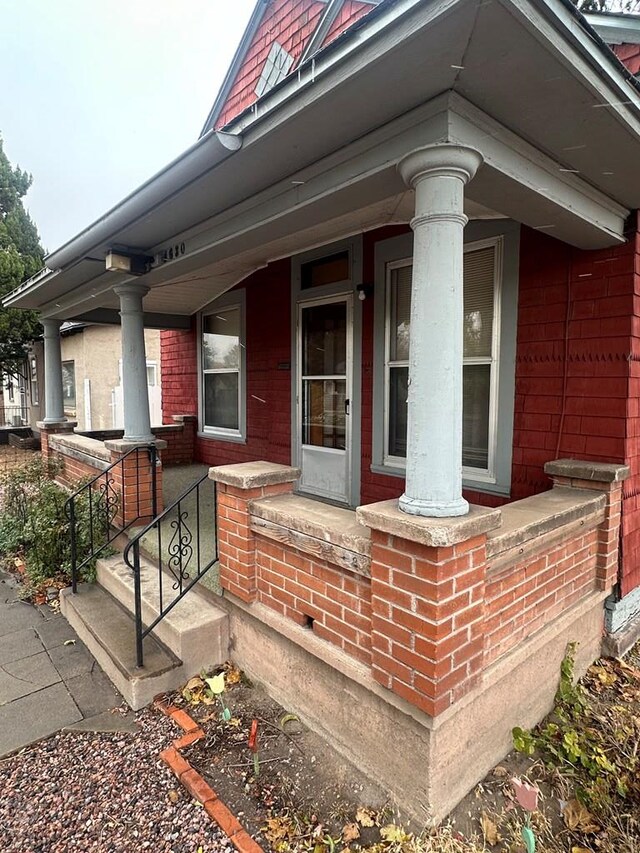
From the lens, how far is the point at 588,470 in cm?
278

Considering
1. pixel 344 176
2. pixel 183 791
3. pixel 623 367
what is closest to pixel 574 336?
pixel 623 367

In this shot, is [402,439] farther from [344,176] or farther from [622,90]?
[622,90]

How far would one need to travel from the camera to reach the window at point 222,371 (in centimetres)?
598

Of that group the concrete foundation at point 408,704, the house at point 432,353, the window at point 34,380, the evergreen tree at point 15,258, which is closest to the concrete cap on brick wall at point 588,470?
the house at point 432,353

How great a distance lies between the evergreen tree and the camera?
38.4ft

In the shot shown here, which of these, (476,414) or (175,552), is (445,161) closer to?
(476,414)

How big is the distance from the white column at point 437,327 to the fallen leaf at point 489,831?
1.25 meters

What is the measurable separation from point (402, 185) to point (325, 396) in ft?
8.40

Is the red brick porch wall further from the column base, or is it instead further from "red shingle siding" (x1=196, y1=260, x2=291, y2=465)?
"red shingle siding" (x1=196, y1=260, x2=291, y2=465)

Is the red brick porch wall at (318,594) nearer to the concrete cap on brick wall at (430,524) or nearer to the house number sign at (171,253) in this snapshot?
the concrete cap on brick wall at (430,524)

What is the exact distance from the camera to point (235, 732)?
2.40m

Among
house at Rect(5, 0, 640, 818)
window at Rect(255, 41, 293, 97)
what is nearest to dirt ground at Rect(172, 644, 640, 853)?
house at Rect(5, 0, 640, 818)

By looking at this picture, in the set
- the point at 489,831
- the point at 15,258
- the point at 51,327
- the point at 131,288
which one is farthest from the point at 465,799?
the point at 15,258

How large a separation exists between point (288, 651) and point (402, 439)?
1.98 meters
